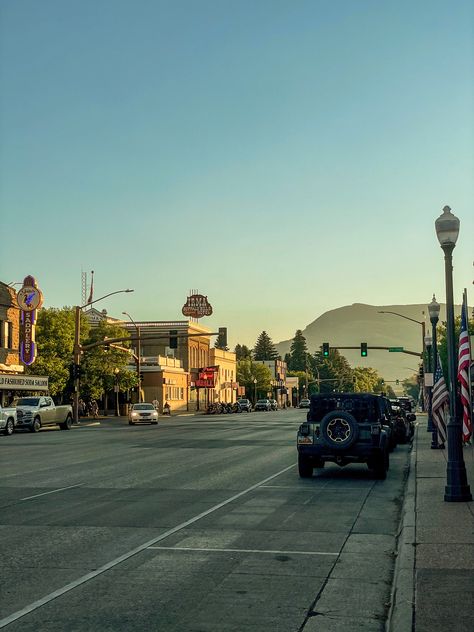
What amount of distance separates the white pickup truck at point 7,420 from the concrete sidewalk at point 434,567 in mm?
29294

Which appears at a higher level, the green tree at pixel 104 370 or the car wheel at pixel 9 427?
the green tree at pixel 104 370

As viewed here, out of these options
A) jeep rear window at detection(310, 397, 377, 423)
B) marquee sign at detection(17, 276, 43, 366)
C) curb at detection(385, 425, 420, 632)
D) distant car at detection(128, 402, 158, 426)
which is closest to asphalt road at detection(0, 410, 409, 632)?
curb at detection(385, 425, 420, 632)

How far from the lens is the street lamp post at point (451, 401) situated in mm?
13266

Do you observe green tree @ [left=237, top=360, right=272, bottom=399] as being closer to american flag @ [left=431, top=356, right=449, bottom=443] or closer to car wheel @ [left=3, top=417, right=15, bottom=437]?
car wheel @ [left=3, top=417, right=15, bottom=437]

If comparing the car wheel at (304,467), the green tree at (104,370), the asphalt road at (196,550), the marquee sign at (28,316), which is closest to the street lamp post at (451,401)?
the asphalt road at (196,550)

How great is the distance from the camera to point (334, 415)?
17.5 meters

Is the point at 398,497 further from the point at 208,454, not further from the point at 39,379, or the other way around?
the point at 39,379

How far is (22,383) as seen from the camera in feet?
171

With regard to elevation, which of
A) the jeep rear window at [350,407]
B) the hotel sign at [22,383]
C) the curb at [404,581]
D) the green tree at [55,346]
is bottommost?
the curb at [404,581]

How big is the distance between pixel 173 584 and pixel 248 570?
1021 millimetres

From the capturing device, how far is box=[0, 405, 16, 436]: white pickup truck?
39.7 meters

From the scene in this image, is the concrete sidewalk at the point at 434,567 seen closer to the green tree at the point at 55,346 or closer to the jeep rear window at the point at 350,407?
the jeep rear window at the point at 350,407

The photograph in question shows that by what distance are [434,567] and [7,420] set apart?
35.1 metres

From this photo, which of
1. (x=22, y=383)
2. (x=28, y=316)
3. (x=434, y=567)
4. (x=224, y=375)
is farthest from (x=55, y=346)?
(x=224, y=375)
